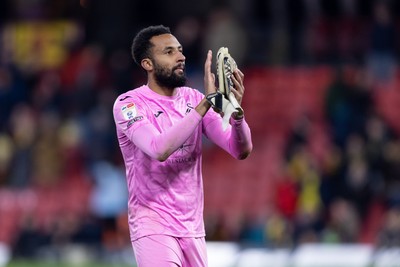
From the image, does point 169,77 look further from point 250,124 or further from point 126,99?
point 250,124

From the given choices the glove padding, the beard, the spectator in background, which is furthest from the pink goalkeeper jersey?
the spectator in background

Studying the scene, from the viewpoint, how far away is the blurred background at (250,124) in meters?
16.0

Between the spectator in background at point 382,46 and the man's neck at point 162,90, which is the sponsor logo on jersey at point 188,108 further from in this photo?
the spectator in background at point 382,46

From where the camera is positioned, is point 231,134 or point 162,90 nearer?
point 231,134

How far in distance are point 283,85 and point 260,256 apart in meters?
6.17

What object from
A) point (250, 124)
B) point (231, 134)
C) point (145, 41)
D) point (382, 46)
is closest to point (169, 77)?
point (145, 41)

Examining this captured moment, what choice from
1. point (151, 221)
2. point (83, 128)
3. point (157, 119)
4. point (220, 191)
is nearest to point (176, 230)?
point (151, 221)

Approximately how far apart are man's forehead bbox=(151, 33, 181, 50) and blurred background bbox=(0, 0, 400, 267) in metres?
7.00

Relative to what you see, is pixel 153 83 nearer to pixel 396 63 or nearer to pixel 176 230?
pixel 176 230

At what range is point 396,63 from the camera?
1900 cm

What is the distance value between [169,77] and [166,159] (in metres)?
0.53

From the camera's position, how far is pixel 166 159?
273 inches

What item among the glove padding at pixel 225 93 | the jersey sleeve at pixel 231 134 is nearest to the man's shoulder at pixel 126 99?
the jersey sleeve at pixel 231 134

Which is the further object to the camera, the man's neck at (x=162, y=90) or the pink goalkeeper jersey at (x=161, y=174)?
the man's neck at (x=162, y=90)
